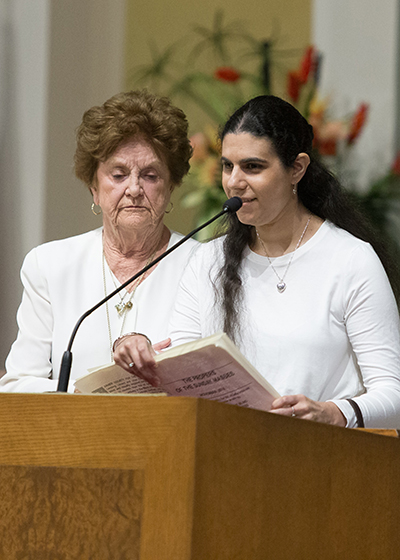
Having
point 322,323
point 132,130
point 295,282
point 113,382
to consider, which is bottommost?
point 113,382

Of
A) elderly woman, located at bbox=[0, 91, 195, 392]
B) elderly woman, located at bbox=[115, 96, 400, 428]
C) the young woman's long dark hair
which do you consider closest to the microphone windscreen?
elderly woman, located at bbox=[115, 96, 400, 428]

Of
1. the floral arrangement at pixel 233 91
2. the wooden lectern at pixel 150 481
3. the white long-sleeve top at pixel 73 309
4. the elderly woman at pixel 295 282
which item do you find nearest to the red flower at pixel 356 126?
the floral arrangement at pixel 233 91

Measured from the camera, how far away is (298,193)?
208 cm

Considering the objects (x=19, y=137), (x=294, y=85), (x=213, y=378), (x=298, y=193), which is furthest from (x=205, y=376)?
(x=19, y=137)

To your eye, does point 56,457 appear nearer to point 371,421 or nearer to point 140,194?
point 371,421

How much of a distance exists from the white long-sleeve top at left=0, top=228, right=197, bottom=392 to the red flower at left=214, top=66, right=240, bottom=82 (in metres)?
1.43

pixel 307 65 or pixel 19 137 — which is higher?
pixel 307 65

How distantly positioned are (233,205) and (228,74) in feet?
6.75

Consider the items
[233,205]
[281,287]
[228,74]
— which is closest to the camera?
[233,205]

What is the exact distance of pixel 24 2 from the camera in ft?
12.2

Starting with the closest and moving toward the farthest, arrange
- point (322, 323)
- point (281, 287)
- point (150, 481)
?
1. point (150, 481)
2. point (322, 323)
3. point (281, 287)

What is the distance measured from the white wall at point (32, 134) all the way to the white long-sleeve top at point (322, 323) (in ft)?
6.14

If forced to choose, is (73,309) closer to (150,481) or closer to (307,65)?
(150,481)

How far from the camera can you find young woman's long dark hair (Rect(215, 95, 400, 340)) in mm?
1926
